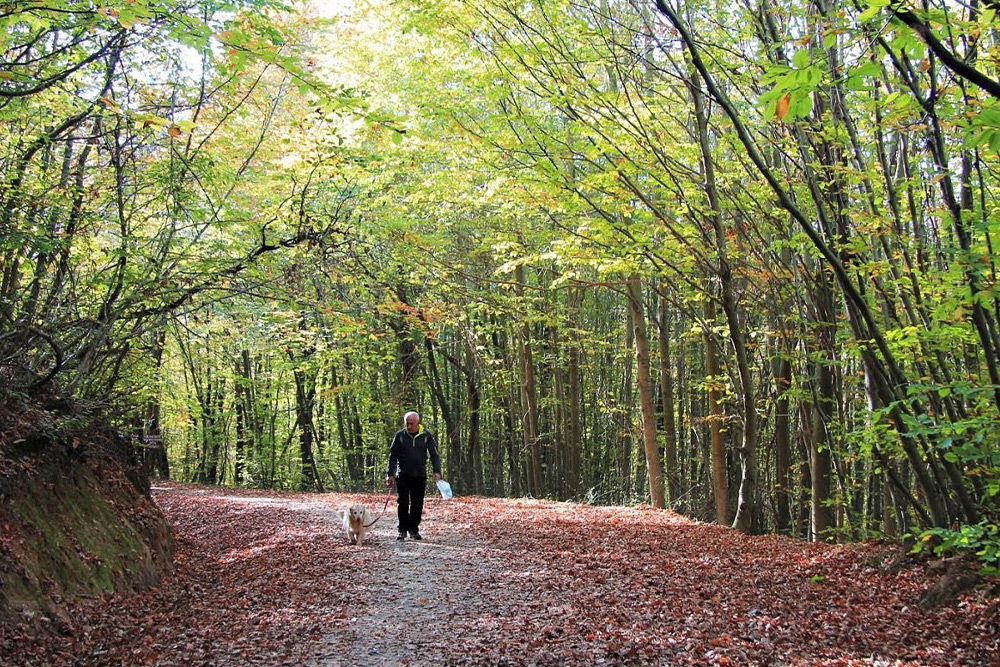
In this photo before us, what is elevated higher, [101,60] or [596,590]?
[101,60]

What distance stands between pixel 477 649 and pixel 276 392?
20449mm

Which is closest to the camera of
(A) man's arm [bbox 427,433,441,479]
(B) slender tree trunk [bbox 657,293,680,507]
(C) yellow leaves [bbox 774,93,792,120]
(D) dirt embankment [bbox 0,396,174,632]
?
(C) yellow leaves [bbox 774,93,792,120]

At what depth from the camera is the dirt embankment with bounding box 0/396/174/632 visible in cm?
576

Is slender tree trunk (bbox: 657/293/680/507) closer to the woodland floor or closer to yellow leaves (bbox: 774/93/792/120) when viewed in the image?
the woodland floor

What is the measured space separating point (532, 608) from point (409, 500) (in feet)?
12.9

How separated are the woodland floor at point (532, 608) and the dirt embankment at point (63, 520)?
0.29 m

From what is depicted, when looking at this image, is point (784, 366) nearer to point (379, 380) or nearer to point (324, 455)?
point (379, 380)

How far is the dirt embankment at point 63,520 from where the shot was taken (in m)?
5.76

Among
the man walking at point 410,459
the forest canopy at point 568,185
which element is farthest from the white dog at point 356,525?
the forest canopy at point 568,185

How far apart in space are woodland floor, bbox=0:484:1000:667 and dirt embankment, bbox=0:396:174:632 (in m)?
0.29

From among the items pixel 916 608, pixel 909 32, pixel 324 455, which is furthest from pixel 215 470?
pixel 909 32

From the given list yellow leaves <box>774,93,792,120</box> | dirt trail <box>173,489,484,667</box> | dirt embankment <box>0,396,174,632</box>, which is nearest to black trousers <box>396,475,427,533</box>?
dirt trail <box>173,489,484,667</box>

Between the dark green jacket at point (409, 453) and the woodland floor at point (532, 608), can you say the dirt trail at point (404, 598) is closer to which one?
the woodland floor at point (532, 608)

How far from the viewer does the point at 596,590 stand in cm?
680
